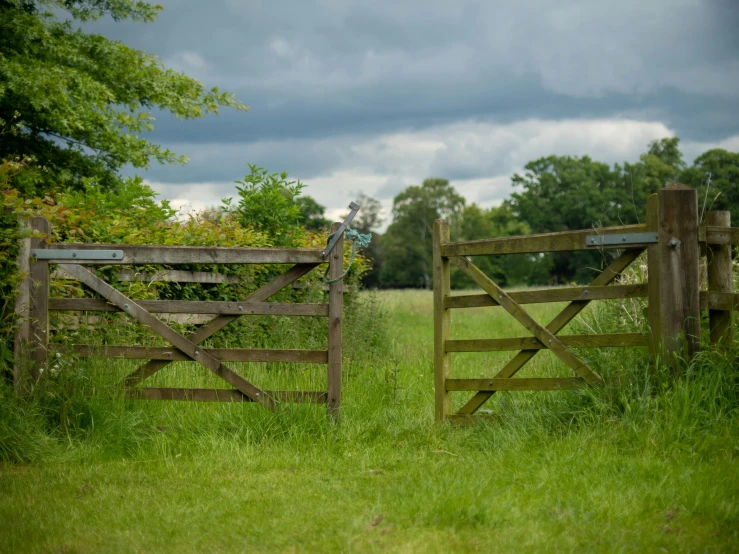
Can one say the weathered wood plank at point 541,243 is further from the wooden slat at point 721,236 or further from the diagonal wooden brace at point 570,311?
the wooden slat at point 721,236

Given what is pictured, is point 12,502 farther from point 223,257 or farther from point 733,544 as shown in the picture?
point 733,544

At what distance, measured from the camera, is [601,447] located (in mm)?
5133

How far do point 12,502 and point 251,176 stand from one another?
8546 mm

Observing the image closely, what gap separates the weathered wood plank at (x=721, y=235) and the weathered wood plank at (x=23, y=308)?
19.1 feet

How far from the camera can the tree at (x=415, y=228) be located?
7812 centimetres

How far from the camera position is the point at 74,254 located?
6441mm

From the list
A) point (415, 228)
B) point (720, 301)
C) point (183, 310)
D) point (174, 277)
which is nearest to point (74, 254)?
point (183, 310)

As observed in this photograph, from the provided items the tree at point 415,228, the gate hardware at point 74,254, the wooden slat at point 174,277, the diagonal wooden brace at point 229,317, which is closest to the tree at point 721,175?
the tree at point 415,228

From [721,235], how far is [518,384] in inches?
81.7

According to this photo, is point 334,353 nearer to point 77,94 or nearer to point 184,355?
point 184,355

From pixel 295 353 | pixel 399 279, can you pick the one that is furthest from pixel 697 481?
pixel 399 279

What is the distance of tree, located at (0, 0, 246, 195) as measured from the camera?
643 inches

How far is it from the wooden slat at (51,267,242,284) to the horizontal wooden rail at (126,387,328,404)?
1.61 metres

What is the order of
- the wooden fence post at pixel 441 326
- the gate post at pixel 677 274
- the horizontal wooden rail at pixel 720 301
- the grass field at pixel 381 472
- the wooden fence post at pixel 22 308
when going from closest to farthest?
the grass field at pixel 381 472, the horizontal wooden rail at pixel 720 301, the gate post at pixel 677 274, the wooden fence post at pixel 22 308, the wooden fence post at pixel 441 326
